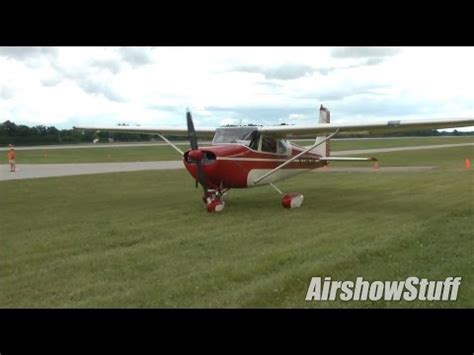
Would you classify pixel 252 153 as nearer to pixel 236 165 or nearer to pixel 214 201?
pixel 236 165

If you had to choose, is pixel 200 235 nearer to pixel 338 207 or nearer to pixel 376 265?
pixel 376 265

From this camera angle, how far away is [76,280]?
6.09m

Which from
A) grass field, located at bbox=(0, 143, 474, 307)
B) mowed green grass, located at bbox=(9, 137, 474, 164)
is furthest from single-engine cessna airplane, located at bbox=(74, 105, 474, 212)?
mowed green grass, located at bbox=(9, 137, 474, 164)

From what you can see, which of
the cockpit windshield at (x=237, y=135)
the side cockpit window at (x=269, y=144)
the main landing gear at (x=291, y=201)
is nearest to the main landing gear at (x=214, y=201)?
the cockpit windshield at (x=237, y=135)

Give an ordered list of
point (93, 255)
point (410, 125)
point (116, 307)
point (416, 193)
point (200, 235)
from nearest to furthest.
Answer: point (116, 307) < point (93, 255) < point (200, 235) < point (410, 125) < point (416, 193)

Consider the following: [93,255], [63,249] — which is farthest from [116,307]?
[63,249]

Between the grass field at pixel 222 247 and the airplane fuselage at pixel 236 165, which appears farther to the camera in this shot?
the airplane fuselage at pixel 236 165

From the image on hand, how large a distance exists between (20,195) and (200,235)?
338 inches

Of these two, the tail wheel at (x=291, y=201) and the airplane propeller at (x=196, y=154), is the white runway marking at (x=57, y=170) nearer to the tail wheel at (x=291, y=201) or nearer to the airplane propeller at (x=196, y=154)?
the airplane propeller at (x=196, y=154)

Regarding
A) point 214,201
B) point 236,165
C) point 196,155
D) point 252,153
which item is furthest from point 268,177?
point 196,155

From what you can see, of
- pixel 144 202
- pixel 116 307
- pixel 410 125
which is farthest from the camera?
pixel 144 202

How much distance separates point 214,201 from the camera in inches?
448

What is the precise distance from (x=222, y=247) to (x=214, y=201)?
3761mm

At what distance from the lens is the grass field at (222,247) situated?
5.55 m
